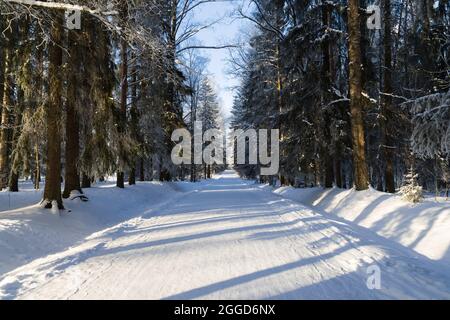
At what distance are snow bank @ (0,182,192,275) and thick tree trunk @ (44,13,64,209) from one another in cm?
54

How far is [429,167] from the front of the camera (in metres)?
29.3

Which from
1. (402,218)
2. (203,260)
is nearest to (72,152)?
(203,260)

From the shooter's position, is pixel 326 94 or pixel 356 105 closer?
pixel 356 105

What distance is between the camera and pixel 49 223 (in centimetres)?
955

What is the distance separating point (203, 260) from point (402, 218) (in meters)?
5.41

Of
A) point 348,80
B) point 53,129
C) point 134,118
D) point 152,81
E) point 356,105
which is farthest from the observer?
point 152,81

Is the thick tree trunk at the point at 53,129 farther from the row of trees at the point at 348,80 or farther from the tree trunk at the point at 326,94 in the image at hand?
the tree trunk at the point at 326,94

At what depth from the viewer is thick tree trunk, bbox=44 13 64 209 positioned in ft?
35.7

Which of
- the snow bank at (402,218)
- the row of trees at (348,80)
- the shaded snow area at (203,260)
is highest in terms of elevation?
the row of trees at (348,80)

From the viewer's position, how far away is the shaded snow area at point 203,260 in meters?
5.11

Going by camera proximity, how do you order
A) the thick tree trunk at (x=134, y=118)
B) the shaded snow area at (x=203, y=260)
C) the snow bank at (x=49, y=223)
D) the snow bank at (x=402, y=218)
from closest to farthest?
the shaded snow area at (x=203, y=260), the snow bank at (x=49, y=223), the snow bank at (x=402, y=218), the thick tree trunk at (x=134, y=118)

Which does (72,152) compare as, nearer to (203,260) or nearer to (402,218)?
(203,260)

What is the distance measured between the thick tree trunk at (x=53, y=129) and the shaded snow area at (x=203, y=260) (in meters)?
0.68

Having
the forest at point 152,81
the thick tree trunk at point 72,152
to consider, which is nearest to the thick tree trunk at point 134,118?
the forest at point 152,81
